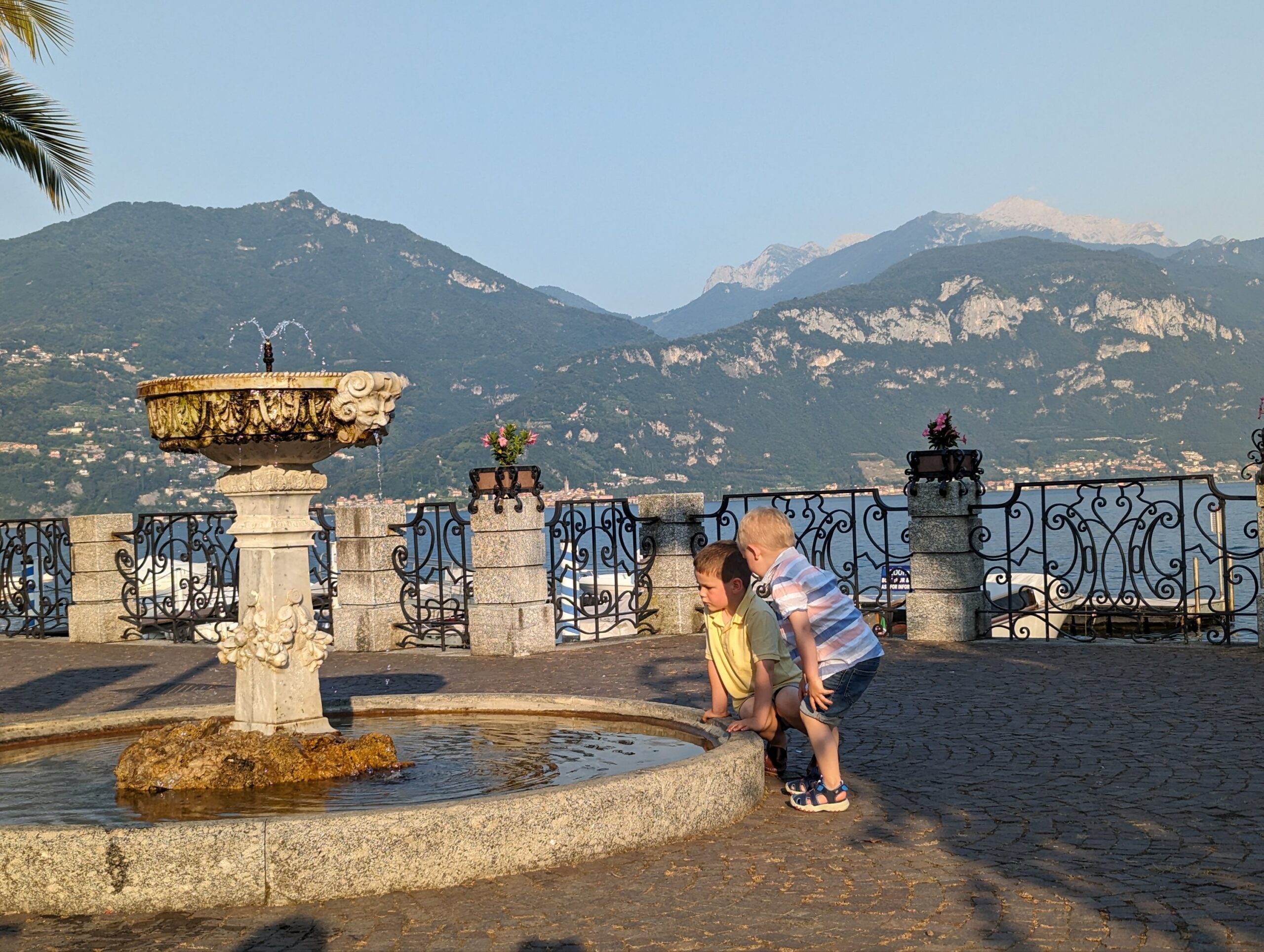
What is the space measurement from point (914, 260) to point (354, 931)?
640 ft

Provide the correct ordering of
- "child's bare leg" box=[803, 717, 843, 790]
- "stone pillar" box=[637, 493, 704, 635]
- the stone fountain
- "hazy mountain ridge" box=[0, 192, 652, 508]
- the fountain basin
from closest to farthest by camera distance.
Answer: the fountain basin → "child's bare leg" box=[803, 717, 843, 790] → the stone fountain → "stone pillar" box=[637, 493, 704, 635] → "hazy mountain ridge" box=[0, 192, 652, 508]

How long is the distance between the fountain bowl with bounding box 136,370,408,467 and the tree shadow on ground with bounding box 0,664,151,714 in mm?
5645

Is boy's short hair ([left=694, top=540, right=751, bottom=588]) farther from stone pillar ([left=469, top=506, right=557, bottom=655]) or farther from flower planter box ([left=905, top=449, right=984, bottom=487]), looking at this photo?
stone pillar ([left=469, top=506, right=557, bottom=655])

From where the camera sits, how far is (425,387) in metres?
128

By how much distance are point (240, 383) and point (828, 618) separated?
2.99m

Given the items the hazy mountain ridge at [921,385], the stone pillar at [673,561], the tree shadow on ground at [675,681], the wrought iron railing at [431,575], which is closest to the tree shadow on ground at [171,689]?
the wrought iron railing at [431,575]

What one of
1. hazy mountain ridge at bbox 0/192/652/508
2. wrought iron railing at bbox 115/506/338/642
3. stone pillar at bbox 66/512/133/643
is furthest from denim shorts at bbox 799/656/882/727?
hazy mountain ridge at bbox 0/192/652/508

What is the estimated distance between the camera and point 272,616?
6.38m

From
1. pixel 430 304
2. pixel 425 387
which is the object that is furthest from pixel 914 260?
pixel 425 387

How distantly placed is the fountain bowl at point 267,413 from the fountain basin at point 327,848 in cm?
194

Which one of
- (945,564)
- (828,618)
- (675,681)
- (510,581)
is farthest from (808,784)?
(510,581)

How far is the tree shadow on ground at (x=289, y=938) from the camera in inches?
165

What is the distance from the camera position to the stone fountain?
6.13 meters

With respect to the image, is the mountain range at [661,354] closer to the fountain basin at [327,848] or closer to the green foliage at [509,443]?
the green foliage at [509,443]
